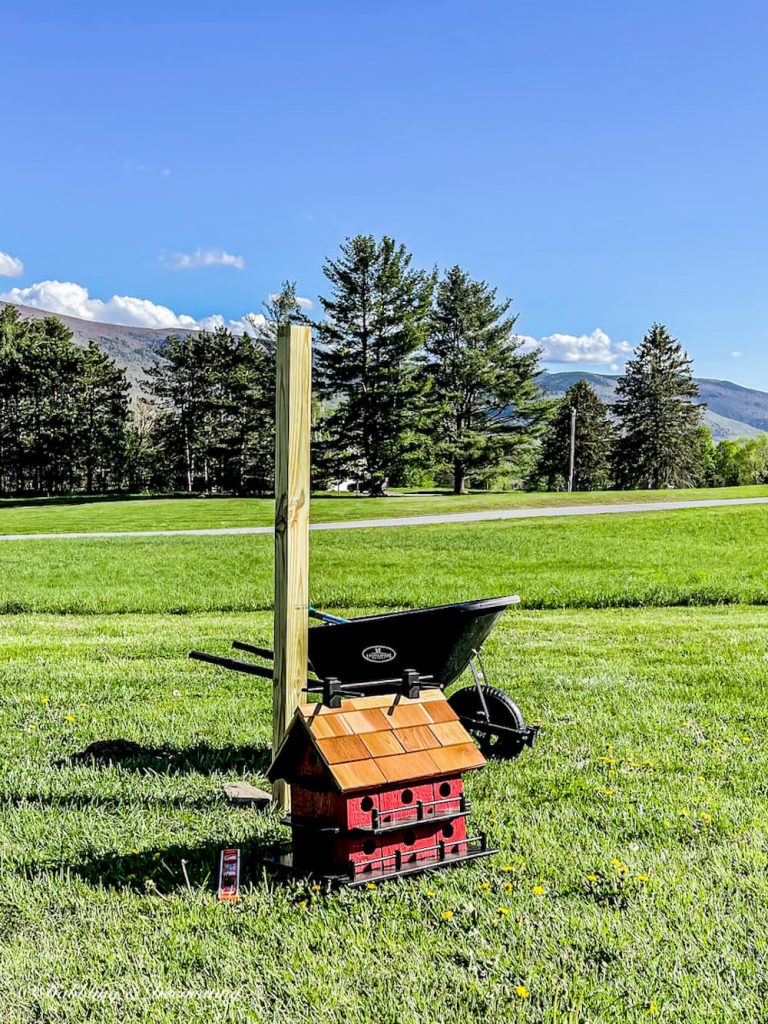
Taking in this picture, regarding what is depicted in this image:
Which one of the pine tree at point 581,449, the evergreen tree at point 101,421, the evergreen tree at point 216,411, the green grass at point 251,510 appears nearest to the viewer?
the green grass at point 251,510

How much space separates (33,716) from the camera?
16.7ft

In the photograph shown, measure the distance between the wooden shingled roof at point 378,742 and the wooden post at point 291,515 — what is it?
43cm

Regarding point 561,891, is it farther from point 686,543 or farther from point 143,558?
point 686,543

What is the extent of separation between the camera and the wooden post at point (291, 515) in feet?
11.0

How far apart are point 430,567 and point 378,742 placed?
11.0 meters

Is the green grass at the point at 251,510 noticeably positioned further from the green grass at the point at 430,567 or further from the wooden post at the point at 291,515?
the wooden post at the point at 291,515

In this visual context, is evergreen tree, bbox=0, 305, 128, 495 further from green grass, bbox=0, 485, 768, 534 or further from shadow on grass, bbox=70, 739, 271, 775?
shadow on grass, bbox=70, 739, 271, 775

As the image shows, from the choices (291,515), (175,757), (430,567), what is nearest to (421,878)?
(291,515)

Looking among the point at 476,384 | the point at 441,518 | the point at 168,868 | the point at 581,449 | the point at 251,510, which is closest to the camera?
the point at 168,868

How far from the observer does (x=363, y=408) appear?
118ft

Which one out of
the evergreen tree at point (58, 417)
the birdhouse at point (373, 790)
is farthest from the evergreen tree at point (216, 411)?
the birdhouse at point (373, 790)

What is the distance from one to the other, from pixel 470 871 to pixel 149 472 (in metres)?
48.2

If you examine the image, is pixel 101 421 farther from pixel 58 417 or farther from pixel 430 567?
pixel 430 567

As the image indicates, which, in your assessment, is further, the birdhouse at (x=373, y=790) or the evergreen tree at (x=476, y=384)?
the evergreen tree at (x=476, y=384)
